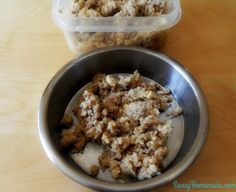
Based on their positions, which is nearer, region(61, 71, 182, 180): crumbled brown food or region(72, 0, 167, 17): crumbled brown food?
region(61, 71, 182, 180): crumbled brown food

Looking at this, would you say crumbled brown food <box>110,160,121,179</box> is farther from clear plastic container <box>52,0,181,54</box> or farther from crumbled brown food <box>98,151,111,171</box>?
clear plastic container <box>52,0,181,54</box>

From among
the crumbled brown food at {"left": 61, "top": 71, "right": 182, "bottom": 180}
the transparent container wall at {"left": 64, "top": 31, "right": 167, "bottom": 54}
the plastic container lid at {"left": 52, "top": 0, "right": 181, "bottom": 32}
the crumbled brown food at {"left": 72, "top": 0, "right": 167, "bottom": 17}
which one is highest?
the crumbled brown food at {"left": 72, "top": 0, "right": 167, "bottom": 17}

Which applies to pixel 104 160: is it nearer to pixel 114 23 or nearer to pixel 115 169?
pixel 115 169

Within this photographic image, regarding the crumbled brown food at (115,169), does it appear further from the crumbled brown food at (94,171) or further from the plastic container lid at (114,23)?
the plastic container lid at (114,23)

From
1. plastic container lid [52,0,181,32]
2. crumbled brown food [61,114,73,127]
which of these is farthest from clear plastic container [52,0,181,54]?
crumbled brown food [61,114,73,127]

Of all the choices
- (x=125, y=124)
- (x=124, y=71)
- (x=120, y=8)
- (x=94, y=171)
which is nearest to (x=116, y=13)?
(x=120, y=8)

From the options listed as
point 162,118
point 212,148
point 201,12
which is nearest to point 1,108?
point 162,118

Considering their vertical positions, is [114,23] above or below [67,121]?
above
